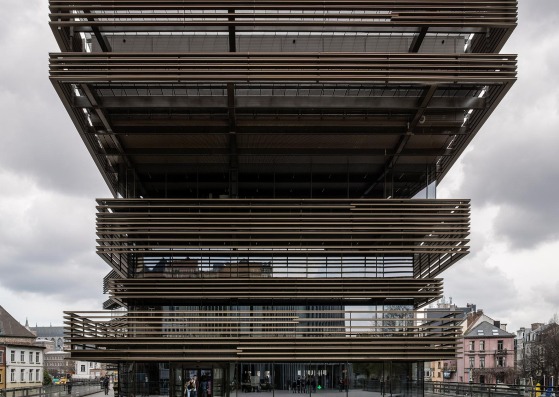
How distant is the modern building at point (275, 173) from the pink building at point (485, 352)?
77325 mm

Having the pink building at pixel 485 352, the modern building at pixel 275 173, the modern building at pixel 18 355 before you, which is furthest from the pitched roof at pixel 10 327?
the modern building at pixel 275 173

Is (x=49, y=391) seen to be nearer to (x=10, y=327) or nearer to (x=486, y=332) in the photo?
(x=10, y=327)

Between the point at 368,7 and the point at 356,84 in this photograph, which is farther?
the point at 356,84

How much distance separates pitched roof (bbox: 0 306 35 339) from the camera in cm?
7975

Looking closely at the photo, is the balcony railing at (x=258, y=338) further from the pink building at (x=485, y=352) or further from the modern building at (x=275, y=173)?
the pink building at (x=485, y=352)

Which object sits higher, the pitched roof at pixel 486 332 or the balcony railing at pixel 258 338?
the balcony railing at pixel 258 338

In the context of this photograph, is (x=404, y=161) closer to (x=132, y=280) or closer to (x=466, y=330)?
(x=132, y=280)

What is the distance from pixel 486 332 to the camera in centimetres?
10200

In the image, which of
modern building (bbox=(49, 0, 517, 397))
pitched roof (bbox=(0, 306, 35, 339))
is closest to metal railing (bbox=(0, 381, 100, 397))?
modern building (bbox=(49, 0, 517, 397))

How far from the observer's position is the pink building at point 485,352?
99.3m

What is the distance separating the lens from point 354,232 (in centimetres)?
2591

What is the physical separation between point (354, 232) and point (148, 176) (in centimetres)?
870

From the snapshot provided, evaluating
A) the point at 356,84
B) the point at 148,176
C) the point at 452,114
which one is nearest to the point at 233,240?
the point at 148,176

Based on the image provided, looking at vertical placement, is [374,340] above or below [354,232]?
below
